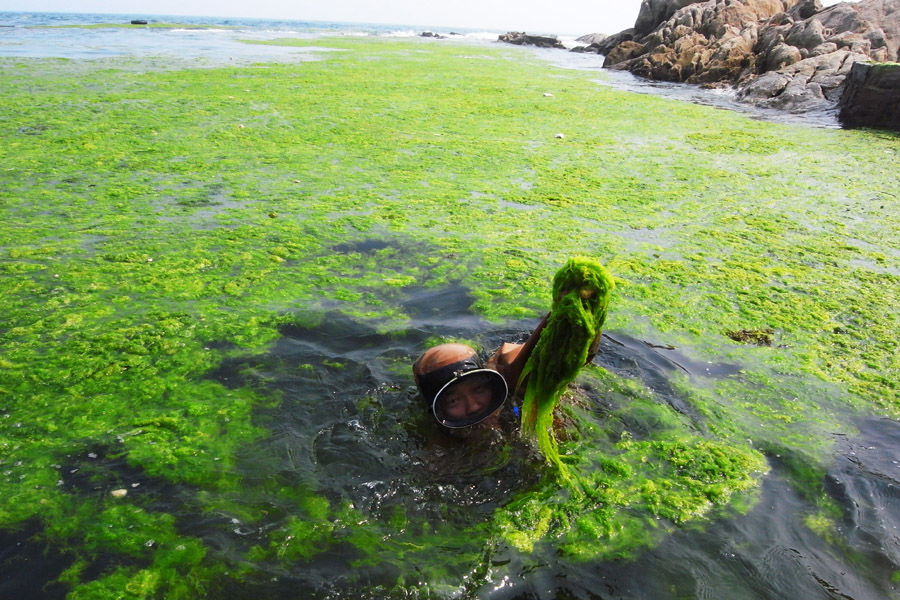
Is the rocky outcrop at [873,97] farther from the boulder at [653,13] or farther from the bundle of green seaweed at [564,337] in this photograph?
the boulder at [653,13]

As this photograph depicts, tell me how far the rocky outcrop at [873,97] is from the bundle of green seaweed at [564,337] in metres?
13.6

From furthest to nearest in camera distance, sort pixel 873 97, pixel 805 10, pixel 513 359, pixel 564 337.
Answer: pixel 805 10 → pixel 873 97 → pixel 513 359 → pixel 564 337

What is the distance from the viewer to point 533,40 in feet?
152

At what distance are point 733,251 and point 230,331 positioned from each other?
4.72 metres

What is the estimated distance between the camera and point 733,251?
225 inches

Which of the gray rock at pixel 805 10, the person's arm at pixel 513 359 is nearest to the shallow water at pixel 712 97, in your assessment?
the gray rock at pixel 805 10

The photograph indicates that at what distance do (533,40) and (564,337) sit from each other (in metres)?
48.8

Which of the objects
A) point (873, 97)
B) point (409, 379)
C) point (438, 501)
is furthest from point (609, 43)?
point (438, 501)

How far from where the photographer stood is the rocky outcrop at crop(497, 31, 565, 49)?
4378 cm

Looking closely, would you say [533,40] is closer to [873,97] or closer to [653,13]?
[653,13]

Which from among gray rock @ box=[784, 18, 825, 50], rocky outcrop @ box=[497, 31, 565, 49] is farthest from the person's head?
rocky outcrop @ box=[497, 31, 565, 49]

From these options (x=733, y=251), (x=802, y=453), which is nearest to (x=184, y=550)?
(x=802, y=453)

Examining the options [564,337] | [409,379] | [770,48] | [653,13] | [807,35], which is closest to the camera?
[564,337]

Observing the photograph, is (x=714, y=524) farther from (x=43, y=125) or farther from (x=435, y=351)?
(x=43, y=125)
